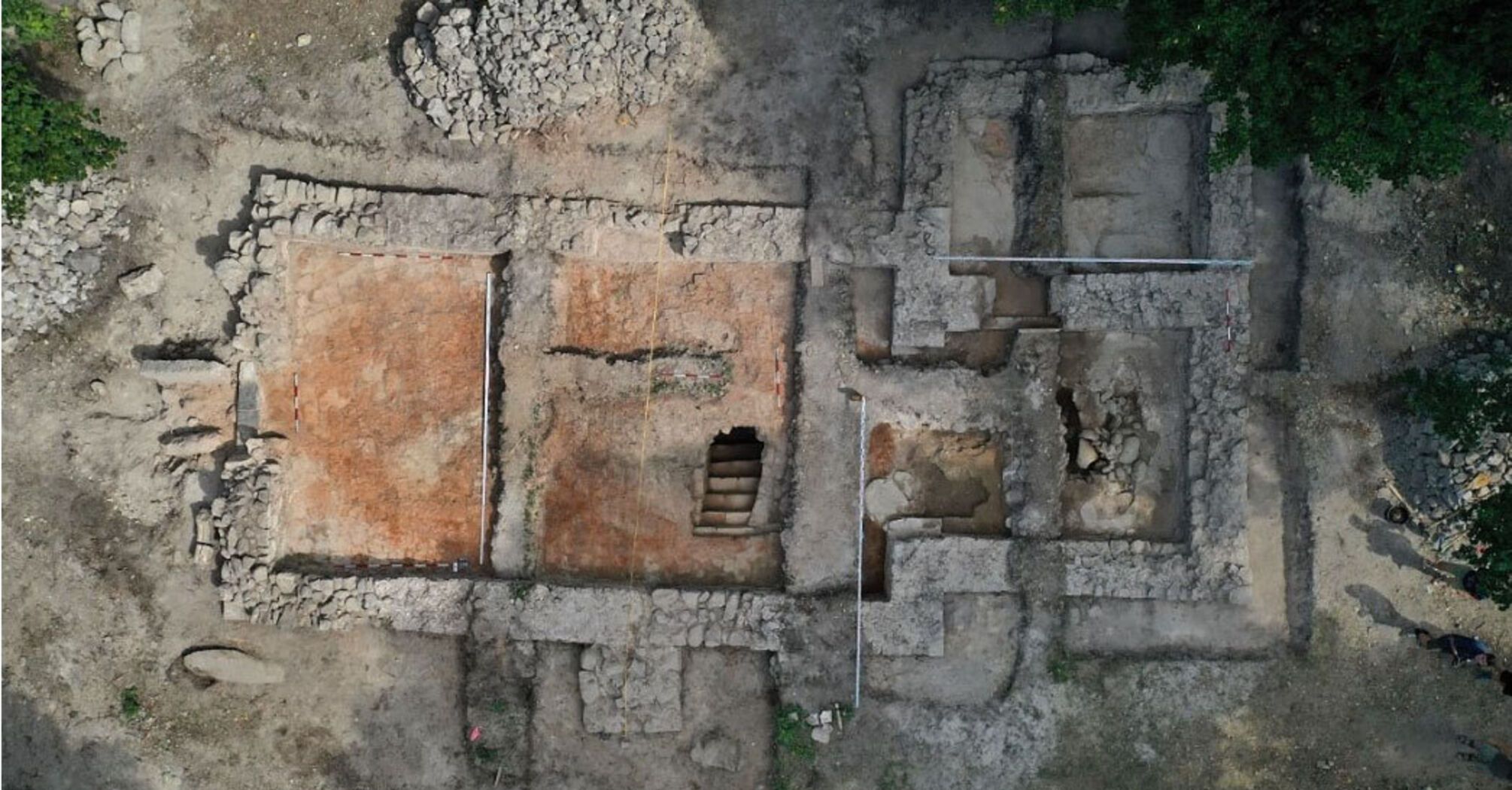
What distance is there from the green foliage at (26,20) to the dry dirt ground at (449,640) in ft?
2.46

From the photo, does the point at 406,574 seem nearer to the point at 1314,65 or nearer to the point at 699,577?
the point at 699,577

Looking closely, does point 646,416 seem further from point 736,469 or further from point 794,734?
point 794,734

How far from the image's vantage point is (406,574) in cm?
1015

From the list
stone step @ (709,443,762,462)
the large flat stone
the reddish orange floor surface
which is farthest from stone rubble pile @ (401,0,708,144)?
the large flat stone

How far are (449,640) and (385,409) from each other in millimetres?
2302

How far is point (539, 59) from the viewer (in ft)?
31.3

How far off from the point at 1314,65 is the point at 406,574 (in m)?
8.91

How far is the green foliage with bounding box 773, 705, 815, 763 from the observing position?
9.80m

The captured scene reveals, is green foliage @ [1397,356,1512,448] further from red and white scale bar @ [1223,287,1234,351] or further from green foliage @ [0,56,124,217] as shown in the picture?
green foliage @ [0,56,124,217]

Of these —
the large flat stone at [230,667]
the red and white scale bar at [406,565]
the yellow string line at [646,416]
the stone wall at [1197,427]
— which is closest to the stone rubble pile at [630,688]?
the yellow string line at [646,416]

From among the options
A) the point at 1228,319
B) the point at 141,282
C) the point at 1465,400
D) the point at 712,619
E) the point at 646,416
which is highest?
the point at 141,282

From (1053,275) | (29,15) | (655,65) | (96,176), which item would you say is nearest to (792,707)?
(1053,275)

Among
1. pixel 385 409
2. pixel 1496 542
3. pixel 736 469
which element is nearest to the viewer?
pixel 1496 542

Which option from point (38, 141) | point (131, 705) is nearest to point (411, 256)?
point (38, 141)
